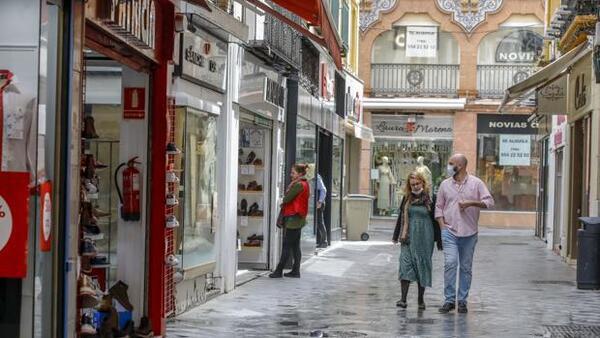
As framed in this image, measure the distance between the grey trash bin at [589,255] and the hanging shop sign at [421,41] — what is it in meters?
25.9

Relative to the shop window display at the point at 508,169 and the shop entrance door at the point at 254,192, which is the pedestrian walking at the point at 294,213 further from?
the shop window display at the point at 508,169

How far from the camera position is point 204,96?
14219 millimetres

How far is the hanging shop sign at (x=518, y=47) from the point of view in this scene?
4234 centimetres

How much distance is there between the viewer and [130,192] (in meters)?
11.0

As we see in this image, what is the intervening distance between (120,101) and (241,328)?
8.73ft

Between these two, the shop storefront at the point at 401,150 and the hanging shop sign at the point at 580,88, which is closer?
the hanging shop sign at the point at 580,88

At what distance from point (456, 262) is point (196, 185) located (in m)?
3.31

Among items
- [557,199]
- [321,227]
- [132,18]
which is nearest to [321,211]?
[321,227]

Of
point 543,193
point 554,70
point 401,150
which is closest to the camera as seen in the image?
point 554,70

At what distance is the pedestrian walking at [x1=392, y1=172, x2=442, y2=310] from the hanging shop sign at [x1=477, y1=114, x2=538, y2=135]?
28.1m

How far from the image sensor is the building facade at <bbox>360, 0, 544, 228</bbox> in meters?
42.0

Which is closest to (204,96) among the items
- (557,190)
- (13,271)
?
(13,271)

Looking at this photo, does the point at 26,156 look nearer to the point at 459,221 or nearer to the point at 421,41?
the point at 459,221

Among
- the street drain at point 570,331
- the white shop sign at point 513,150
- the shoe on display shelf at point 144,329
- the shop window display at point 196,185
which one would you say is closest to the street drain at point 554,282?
the street drain at point 570,331
